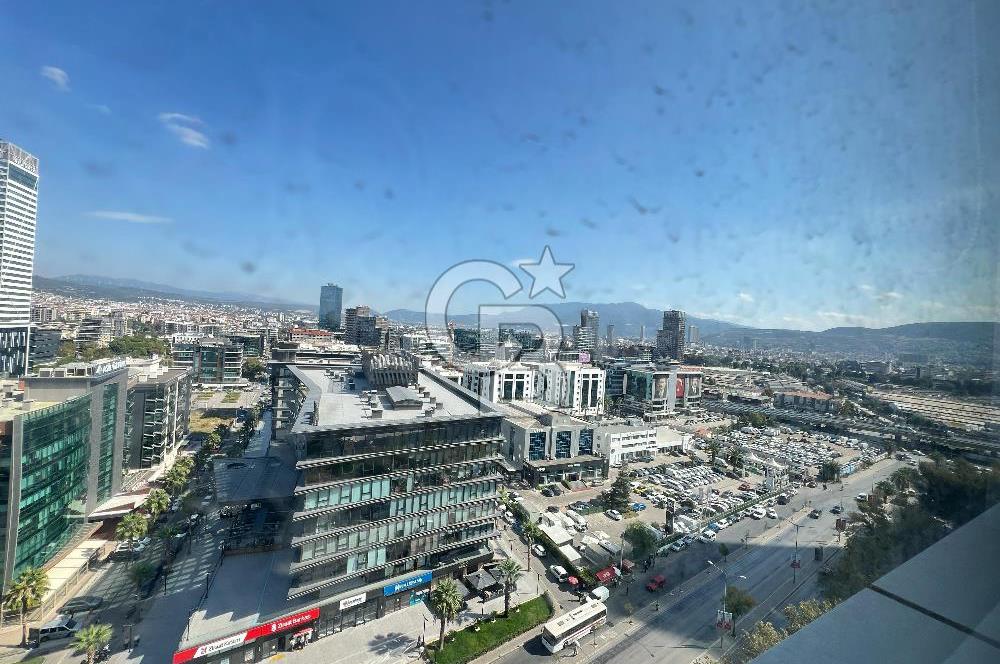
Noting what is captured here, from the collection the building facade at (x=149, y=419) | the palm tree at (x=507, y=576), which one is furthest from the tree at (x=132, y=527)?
the palm tree at (x=507, y=576)

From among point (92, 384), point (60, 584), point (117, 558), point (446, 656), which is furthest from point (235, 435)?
point (446, 656)

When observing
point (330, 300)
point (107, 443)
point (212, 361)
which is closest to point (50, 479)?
point (107, 443)

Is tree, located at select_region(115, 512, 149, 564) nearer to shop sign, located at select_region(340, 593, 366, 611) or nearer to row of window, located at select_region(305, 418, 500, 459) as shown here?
shop sign, located at select_region(340, 593, 366, 611)

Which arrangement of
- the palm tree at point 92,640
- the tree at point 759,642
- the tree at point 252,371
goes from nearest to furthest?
the tree at point 759,642, the palm tree at point 92,640, the tree at point 252,371

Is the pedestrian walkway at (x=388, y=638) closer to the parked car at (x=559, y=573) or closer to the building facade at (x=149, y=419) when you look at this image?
the parked car at (x=559, y=573)

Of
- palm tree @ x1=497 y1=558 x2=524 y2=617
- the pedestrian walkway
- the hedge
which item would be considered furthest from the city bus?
the pedestrian walkway
